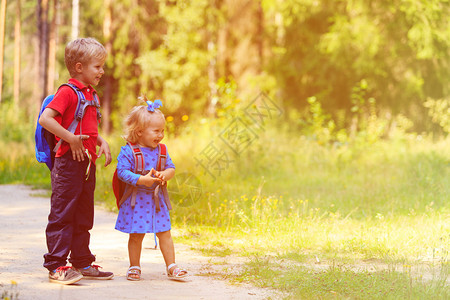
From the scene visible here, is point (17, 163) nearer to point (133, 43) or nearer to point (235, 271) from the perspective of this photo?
point (235, 271)

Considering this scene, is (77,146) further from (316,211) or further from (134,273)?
(316,211)

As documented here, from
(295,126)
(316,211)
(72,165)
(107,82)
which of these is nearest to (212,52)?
(107,82)

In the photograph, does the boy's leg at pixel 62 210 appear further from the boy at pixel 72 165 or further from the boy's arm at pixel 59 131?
the boy's arm at pixel 59 131

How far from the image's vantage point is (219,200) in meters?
7.98

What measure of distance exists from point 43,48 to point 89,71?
17.9 meters

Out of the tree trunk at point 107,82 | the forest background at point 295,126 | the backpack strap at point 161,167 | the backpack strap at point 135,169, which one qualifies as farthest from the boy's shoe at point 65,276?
the tree trunk at point 107,82

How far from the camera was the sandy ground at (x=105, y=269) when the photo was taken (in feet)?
14.0

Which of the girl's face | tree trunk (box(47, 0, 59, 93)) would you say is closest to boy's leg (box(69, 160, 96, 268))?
the girl's face

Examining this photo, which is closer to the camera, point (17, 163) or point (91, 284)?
point (91, 284)

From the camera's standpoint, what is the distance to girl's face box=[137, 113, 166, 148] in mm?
4734

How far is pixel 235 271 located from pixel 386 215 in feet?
9.68

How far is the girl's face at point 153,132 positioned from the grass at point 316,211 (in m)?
1.34

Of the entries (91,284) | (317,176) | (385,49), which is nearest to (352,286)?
(91,284)

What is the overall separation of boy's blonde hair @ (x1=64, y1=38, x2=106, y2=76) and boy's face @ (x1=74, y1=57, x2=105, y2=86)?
0.03m
